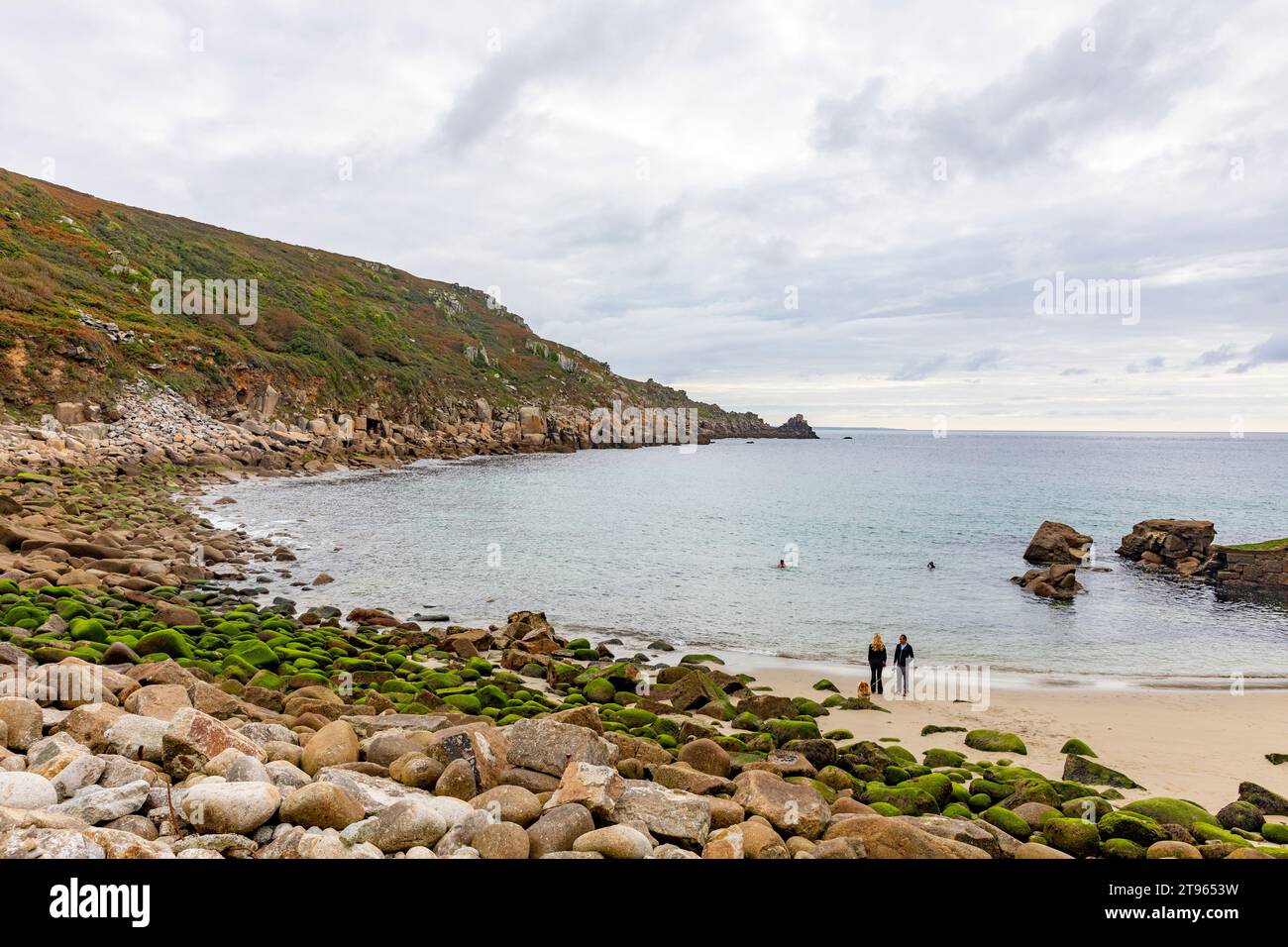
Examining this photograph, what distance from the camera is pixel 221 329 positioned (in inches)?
3108

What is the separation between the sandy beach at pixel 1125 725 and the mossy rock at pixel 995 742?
185 millimetres

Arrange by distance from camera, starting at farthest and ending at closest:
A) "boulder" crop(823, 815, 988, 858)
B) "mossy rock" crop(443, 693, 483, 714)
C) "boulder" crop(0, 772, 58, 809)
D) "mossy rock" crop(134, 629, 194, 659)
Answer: "mossy rock" crop(134, 629, 194, 659) → "mossy rock" crop(443, 693, 483, 714) → "boulder" crop(823, 815, 988, 858) → "boulder" crop(0, 772, 58, 809)

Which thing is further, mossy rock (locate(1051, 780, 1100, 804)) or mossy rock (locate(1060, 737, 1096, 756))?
mossy rock (locate(1060, 737, 1096, 756))

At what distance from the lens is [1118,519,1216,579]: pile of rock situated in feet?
123

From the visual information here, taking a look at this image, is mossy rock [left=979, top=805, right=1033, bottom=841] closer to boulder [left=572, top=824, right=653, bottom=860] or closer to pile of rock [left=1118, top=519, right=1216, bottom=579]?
boulder [left=572, top=824, right=653, bottom=860]

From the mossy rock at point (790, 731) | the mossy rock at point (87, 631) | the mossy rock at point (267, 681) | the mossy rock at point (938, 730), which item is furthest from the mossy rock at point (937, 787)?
the mossy rock at point (87, 631)

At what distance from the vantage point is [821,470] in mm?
120312

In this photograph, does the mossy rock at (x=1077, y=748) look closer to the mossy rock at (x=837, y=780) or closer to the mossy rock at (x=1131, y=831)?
the mossy rock at (x=1131, y=831)

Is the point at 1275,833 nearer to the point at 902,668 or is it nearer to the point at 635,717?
the point at 902,668

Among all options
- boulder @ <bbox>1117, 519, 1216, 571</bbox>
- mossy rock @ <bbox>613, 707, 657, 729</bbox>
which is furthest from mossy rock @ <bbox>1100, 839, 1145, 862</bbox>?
boulder @ <bbox>1117, 519, 1216, 571</bbox>

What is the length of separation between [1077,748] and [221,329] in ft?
284

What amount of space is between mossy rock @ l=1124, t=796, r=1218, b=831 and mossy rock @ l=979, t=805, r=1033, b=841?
2.04 metres
